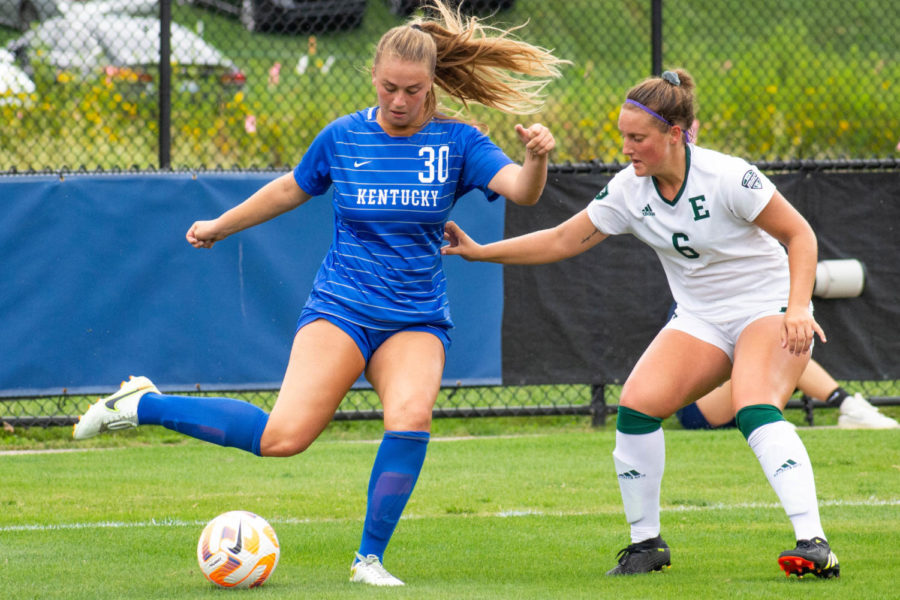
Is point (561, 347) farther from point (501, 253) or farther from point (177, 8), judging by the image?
point (177, 8)

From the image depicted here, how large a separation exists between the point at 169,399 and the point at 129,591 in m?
0.72

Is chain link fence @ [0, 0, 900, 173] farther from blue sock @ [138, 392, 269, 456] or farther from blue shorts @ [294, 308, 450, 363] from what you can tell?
blue sock @ [138, 392, 269, 456]

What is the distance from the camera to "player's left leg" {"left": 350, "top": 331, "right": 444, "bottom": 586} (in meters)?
4.40

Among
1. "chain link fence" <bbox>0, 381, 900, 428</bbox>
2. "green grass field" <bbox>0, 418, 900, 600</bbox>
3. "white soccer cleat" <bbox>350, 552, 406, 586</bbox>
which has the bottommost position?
"chain link fence" <bbox>0, 381, 900, 428</bbox>

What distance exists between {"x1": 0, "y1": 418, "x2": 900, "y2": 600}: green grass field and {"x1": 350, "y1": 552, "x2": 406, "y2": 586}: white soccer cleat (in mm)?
76

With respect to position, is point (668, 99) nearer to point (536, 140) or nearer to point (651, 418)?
point (536, 140)

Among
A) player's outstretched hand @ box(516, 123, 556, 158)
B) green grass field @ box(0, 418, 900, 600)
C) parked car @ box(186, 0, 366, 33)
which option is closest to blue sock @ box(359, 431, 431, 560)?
green grass field @ box(0, 418, 900, 600)

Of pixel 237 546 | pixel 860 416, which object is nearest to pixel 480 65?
pixel 237 546

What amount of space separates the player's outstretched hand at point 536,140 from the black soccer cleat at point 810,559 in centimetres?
163

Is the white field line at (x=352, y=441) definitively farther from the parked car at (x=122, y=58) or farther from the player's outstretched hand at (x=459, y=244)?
the parked car at (x=122, y=58)

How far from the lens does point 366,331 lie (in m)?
4.64

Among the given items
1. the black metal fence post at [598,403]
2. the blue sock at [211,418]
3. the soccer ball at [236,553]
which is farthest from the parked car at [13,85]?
the soccer ball at [236,553]

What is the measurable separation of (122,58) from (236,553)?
33.8 ft

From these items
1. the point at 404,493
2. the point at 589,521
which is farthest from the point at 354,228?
the point at 589,521
